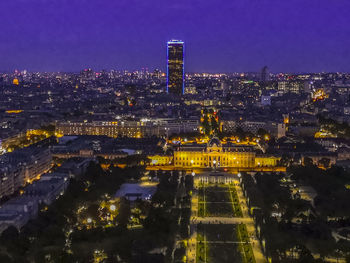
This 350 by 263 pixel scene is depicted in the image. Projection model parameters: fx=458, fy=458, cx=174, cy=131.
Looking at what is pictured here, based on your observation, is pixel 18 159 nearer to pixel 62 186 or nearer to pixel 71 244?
pixel 62 186

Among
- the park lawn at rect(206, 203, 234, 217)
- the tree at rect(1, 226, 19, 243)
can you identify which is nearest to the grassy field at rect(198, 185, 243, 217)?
the park lawn at rect(206, 203, 234, 217)

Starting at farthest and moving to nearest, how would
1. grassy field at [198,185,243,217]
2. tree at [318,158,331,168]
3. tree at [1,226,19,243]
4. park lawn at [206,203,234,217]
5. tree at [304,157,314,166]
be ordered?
tree at [318,158,331,168], tree at [304,157,314,166], grassy field at [198,185,243,217], park lawn at [206,203,234,217], tree at [1,226,19,243]

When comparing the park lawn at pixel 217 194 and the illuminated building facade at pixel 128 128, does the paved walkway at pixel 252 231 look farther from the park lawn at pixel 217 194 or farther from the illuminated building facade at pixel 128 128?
the illuminated building facade at pixel 128 128

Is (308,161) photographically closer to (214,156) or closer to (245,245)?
(214,156)

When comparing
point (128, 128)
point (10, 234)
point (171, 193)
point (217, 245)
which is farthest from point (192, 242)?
point (128, 128)

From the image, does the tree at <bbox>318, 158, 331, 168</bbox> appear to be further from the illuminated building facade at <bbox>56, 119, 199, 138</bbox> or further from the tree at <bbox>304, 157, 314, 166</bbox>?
the illuminated building facade at <bbox>56, 119, 199, 138</bbox>

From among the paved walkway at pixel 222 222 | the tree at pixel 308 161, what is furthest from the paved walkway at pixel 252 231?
the tree at pixel 308 161
